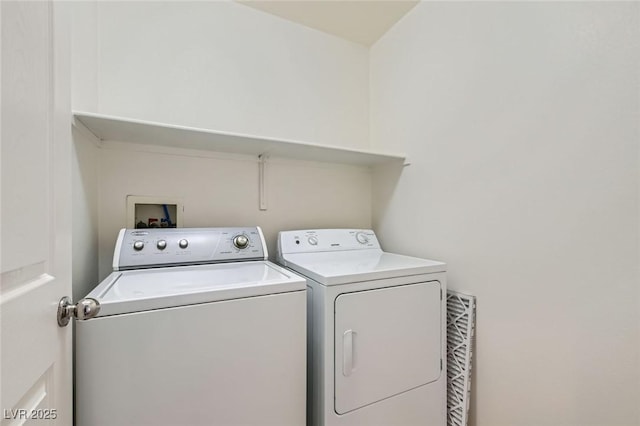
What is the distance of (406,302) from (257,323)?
704 mm

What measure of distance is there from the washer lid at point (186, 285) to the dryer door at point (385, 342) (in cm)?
31

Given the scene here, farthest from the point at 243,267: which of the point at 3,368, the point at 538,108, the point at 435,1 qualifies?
the point at 435,1

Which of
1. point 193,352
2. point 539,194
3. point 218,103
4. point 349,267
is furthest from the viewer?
point 218,103

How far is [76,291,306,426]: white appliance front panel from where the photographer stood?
833mm

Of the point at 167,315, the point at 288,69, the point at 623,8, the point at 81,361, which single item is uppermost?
the point at 288,69

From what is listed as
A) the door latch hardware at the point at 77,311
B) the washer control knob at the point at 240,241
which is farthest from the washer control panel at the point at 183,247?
the door latch hardware at the point at 77,311

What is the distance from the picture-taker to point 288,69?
6.44 feet

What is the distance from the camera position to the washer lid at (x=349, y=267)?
46.6 inches

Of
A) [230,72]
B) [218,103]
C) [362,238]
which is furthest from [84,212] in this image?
[362,238]

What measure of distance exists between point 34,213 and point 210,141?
1.01m

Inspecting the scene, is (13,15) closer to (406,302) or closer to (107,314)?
(107,314)

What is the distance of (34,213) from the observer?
585mm

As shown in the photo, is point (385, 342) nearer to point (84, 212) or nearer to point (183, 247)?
point (183, 247)

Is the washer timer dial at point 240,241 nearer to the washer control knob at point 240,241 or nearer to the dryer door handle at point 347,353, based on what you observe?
the washer control knob at point 240,241
